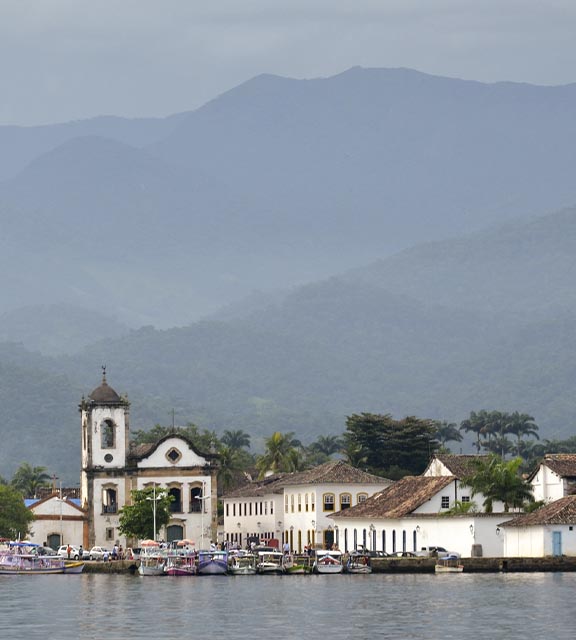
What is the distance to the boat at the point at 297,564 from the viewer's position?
402ft

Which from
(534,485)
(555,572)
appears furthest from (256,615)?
(534,485)

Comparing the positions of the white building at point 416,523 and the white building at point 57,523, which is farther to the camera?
the white building at point 57,523

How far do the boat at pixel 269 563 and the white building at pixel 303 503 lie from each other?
602 inches

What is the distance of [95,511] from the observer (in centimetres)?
15338

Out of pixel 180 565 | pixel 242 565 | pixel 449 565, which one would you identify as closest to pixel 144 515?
pixel 180 565

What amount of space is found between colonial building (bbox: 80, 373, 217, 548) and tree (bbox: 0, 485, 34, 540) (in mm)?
4762

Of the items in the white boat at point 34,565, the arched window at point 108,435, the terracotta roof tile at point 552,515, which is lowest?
the white boat at point 34,565

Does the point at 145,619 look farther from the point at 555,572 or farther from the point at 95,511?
the point at 95,511

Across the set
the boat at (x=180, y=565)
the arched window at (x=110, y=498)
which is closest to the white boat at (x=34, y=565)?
the boat at (x=180, y=565)

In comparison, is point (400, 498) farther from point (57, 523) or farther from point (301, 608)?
point (301, 608)

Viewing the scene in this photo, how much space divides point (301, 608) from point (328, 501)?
62.2m

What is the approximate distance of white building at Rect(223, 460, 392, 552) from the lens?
148 metres

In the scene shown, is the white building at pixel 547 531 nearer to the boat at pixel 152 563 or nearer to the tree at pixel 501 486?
the tree at pixel 501 486

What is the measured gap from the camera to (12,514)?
151 metres
